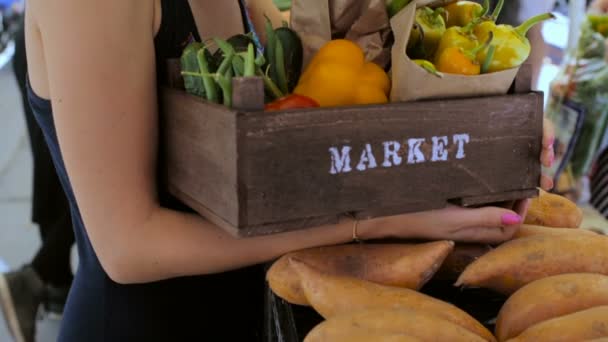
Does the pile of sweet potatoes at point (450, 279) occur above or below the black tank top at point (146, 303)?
above

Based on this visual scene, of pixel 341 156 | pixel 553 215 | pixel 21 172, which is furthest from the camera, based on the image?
pixel 21 172

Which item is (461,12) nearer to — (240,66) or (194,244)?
(240,66)

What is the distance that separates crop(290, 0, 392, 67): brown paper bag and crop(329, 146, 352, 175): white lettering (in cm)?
20

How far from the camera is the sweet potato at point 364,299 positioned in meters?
0.85

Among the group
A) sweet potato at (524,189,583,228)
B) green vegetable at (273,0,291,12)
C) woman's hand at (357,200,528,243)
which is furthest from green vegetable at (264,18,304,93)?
green vegetable at (273,0,291,12)

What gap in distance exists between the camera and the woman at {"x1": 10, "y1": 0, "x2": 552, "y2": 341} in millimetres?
943

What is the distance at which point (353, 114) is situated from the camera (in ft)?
2.94

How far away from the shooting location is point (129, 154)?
0.99m

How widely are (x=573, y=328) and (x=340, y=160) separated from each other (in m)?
0.34

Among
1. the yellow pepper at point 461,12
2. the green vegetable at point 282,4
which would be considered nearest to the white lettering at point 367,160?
the yellow pepper at point 461,12

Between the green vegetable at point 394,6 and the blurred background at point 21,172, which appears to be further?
the blurred background at point 21,172

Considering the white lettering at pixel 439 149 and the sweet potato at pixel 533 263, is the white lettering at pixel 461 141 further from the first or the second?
the sweet potato at pixel 533 263

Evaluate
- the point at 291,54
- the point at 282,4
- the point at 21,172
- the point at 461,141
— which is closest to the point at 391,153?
the point at 461,141

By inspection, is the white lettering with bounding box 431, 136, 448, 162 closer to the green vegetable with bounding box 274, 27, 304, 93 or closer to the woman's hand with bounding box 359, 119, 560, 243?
the woman's hand with bounding box 359, 119, 560, 243
